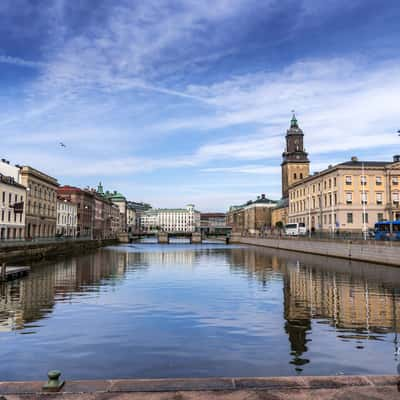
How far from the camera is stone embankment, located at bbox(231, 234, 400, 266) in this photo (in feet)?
162

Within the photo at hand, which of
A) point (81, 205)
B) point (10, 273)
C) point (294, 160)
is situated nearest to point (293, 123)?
point (294, 160)

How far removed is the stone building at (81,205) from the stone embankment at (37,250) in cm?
3741

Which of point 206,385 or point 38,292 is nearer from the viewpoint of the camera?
point 206,385

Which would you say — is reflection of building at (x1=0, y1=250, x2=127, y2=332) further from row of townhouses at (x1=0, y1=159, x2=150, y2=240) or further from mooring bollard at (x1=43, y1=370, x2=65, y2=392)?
row of townhouses at (x1=0, y1=159, x2=150, y2=240)

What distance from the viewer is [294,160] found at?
17850cm

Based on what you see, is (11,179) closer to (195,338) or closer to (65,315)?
(65,315)

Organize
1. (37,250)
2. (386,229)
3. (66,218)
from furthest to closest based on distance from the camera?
(66,218), (37,250), (386,229)

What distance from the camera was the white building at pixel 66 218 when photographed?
115812 millimetres

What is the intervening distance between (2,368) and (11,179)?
6880cm

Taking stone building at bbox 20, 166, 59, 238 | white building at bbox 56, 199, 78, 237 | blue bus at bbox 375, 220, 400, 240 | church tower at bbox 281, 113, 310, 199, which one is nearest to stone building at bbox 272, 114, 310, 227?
church tower at bbox 281, 113, 310, 199

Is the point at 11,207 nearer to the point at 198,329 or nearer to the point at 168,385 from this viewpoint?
the point at 198,329

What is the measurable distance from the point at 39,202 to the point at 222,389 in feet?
300

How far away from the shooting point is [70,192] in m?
136

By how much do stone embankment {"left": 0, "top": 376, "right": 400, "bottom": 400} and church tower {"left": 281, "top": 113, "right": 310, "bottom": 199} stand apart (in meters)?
167
